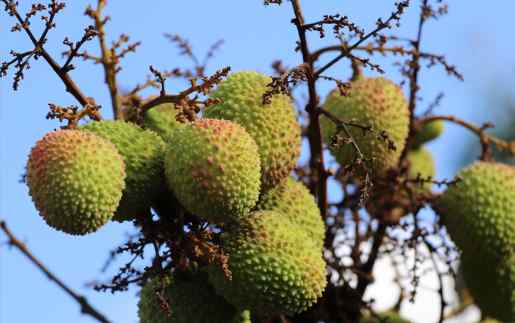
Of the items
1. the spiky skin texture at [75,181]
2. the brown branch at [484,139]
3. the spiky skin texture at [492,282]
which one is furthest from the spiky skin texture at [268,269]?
the brown branch at [484,139]

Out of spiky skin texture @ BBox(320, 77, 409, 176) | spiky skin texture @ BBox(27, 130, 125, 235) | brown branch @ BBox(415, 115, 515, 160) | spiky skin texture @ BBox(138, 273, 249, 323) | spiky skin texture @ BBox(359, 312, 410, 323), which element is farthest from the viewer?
brown branch @ BBox(415, 115, 515, 160)

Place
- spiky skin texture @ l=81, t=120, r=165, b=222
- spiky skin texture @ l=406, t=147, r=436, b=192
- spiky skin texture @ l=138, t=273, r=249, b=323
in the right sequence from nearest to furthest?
spiky skin texture @ l=81, t=120, r=165, b=222, spiky skin texture @ l=138, t=273, r=249, b=323, spiky skin texture @ l=406, t=147, r=436, b=192

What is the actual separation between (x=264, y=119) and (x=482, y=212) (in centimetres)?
81

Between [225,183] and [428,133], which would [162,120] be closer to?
[225,183]

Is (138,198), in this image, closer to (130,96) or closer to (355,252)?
(130,96)

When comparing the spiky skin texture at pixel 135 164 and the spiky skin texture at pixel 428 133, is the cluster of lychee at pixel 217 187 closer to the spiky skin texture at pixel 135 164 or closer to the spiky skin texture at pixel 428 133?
the spiky skin texture at pixel 135 164

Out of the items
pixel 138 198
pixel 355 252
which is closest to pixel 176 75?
pixel 138 198

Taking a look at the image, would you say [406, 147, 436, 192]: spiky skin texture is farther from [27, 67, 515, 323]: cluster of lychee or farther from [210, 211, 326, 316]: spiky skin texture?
[210, 211, 326, 316]: spiky skin texture

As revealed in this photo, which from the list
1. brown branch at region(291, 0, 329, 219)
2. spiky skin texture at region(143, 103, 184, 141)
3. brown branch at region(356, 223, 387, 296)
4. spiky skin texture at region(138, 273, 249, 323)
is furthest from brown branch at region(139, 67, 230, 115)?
brown branch at region(356, 223, 387, 296)

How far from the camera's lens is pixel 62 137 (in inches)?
62.0

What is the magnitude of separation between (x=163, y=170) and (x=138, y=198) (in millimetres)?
80

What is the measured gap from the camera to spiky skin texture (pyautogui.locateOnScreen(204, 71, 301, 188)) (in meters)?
1.75

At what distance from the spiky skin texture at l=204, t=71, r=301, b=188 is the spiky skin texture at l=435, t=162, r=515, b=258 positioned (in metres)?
0.67

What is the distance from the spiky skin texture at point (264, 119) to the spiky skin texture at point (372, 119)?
28 cm
